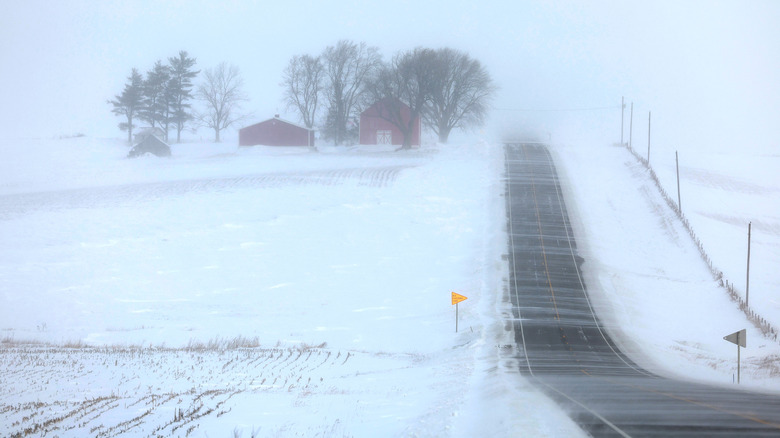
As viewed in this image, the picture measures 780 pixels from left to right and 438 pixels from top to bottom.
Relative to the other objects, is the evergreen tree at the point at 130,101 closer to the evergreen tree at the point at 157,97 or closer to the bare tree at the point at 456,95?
the evergreen tree at the point at 157,97

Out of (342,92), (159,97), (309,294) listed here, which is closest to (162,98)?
(159,97)

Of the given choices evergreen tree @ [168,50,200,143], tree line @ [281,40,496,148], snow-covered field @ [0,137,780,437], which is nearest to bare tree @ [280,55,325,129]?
tree line @ [281,40,496,148]

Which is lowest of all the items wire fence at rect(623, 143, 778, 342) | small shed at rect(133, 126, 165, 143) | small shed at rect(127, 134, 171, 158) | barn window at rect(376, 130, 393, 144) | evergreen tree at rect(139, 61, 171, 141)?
wire fence at rect(623, 143, 778, 342)

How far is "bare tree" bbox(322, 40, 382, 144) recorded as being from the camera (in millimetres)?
96938

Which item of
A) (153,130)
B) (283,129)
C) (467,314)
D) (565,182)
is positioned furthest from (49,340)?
(153,130)

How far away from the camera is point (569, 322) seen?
3153 centimetres

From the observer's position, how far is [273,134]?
8675 centimetres

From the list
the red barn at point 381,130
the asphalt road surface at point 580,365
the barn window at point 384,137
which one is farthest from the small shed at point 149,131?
the asphalt road surface at point 580,365

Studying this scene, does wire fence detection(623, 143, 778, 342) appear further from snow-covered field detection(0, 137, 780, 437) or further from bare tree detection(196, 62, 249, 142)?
bare tree detection(196, 62, 249, 142)

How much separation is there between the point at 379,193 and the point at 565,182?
671 inches

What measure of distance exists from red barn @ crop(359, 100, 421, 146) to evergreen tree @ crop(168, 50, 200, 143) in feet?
86.5

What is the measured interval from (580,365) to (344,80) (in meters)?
81.5

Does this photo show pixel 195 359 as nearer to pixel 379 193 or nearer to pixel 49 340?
pixel 49 340

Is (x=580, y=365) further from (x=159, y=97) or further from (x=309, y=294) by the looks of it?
(x=159, y=97)
